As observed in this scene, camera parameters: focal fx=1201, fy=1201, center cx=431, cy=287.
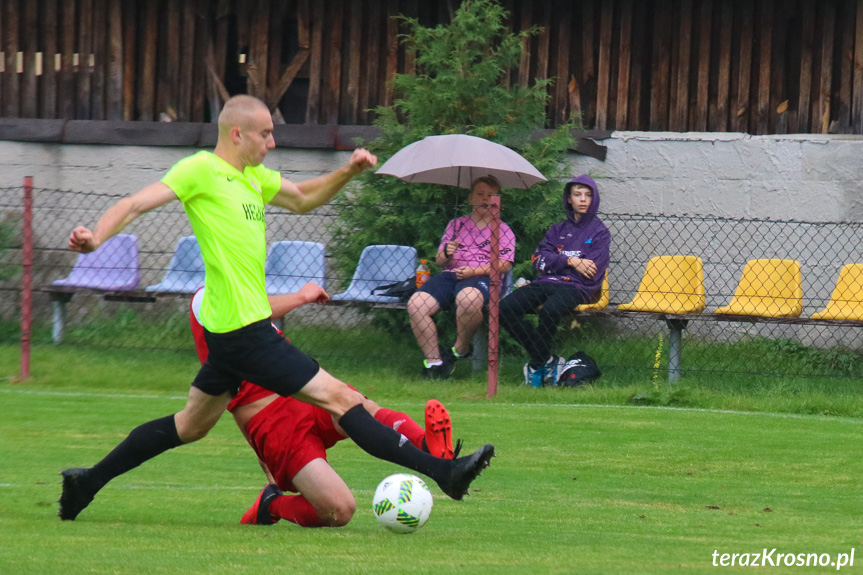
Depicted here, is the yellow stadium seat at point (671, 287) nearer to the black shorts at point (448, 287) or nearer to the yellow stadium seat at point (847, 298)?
the yellow stadium seat at point (847, 298)

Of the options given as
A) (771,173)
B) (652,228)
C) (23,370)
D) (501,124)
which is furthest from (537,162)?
(23,370)

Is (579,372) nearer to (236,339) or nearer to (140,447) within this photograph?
(140,447)

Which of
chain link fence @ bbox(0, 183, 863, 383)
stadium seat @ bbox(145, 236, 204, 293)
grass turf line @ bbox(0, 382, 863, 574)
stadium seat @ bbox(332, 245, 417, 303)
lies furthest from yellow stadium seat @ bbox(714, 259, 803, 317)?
stadium seat @ bbox(145, 236, 204, 293)

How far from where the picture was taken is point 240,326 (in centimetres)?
509

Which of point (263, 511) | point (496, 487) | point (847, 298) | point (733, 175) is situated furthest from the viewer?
point (733, 175)

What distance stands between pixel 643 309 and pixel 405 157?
2.54 metres

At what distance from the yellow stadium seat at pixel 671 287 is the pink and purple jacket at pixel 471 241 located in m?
1.21

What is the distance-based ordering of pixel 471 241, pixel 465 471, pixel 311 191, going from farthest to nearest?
1. pixel 471 241
2. pixel 311 191
3. pixel 465 471

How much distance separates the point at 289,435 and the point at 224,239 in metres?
0.95

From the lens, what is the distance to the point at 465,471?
4945 mm

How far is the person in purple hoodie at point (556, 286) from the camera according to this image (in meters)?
10.5

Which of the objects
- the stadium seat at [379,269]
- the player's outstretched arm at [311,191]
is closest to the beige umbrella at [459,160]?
the stadium seat at [379,269]

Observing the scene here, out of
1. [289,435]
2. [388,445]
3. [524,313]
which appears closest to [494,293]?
[524,313]

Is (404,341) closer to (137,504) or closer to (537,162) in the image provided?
(537,162)
